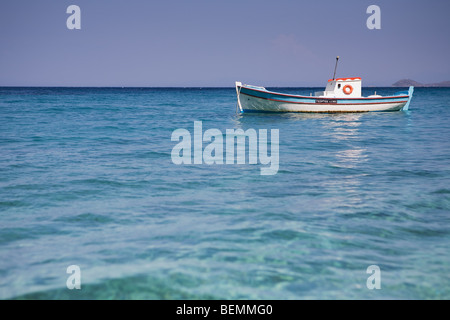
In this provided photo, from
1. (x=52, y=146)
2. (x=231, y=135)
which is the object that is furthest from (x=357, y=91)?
(x=52, y=146)

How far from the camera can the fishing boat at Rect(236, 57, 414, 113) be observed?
28.8 meters

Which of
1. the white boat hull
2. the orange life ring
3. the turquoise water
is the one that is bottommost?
the turquoise water

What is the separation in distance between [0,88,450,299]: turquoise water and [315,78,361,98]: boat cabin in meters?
19.0

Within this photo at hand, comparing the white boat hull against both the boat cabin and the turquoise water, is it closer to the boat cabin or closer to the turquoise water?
the boat cabin

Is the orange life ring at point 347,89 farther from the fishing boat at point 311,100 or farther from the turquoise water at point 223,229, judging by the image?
the turquoise water at point 223,229

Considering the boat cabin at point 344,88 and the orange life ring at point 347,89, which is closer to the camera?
the boat cabin at point 344,88

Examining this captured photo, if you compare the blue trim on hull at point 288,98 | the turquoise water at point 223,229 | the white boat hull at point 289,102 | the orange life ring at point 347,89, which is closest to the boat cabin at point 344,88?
the orange life ring at point 347,89

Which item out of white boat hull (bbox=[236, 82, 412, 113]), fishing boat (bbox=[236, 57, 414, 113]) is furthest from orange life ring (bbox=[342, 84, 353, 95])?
white boat hull (bbox=[236, 82, 412, 113])

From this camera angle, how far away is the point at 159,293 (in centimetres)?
410

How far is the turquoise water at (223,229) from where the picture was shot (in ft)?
14.0

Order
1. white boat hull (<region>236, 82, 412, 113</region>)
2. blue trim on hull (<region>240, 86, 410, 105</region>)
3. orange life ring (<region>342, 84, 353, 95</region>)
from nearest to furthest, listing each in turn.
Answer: blue trim on hull (<region>240, 86, 410, 105</region>)
white boat hull (<region>236, 82, 412, 113</region>)
orange life ring (<region>342, 84, 353, 95</region>)

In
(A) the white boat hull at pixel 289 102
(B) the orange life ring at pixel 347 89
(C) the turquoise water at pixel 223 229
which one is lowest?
(C) the turquoise water at pixel 223 229

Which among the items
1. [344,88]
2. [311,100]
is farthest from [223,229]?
[344,88]

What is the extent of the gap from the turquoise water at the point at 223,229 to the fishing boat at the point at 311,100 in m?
17.9
